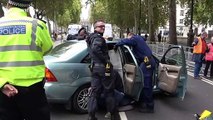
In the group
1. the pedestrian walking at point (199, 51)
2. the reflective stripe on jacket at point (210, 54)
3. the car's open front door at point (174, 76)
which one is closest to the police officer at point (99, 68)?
the car's open front door at point (174, 76)

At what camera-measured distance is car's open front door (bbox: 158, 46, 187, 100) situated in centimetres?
741

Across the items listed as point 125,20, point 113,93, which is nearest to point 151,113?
point 113,93

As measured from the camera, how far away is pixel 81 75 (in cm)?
691

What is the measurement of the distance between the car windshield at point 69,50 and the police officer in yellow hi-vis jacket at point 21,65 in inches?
145

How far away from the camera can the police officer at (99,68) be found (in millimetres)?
5969

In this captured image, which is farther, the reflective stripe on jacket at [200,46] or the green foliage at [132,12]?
the green foliage at [132,12]

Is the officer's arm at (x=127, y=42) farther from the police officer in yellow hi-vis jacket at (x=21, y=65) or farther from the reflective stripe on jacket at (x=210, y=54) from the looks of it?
the reflective stripe on jacket at (x=210, y=54)

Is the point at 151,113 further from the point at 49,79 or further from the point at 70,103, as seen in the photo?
the point at 49,79

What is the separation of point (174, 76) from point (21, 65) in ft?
15.9

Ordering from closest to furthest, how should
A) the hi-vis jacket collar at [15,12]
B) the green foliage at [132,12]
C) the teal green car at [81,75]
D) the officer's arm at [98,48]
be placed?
the hi-vis jacket collar at [15,12] → the officer's arm at [98,48] → the teal green car at [81,75] → the green foliage at [132,12]

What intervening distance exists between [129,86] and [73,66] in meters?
1.13

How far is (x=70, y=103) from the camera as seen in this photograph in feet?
22.7

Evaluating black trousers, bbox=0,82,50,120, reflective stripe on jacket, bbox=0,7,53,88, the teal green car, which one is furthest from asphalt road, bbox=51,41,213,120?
reflective stripe on jacket, bbox=0,7,53,88

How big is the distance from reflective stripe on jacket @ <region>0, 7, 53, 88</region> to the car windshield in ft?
12.1
